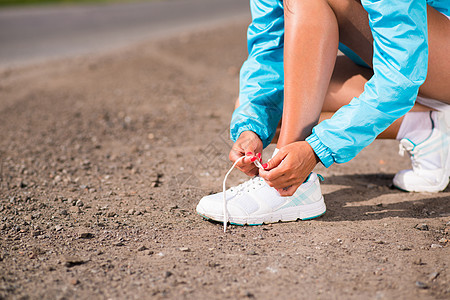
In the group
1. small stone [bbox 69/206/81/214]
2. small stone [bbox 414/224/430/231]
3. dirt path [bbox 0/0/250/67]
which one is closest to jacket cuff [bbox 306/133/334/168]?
small stone [bbox 414/224/430/231]

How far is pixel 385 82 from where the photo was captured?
174cm

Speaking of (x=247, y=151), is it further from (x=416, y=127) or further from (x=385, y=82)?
(x=416, y=127)

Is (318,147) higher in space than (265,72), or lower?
lower

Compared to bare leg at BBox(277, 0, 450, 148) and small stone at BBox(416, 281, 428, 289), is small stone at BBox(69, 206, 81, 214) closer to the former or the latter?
bare leg at BBox(277, 0, 450, 148)

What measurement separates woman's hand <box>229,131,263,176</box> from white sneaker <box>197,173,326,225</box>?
0.07m

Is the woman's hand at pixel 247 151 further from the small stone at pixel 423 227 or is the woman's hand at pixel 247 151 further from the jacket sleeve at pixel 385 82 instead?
the small stone at pixel 423 227

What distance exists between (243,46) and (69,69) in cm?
216

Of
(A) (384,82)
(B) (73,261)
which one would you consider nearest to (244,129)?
(A) (384,82)

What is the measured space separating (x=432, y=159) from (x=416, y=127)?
0.16 m

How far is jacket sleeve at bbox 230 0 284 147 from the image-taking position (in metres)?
2.16

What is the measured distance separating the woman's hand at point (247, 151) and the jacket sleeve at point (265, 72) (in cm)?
9

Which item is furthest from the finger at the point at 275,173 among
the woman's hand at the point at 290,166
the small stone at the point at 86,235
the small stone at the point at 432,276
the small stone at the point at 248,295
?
the small stone at the point at 86,235

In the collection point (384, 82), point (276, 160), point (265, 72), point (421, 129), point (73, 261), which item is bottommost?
point (73, 261)

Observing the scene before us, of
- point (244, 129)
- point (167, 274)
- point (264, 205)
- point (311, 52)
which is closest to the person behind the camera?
point (167, 274)
